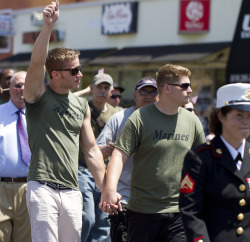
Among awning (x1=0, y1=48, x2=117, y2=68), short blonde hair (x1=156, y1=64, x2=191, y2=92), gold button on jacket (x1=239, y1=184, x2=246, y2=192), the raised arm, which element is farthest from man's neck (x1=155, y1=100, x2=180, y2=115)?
awning (x1=0, y1=48, x2=117, y2=68)

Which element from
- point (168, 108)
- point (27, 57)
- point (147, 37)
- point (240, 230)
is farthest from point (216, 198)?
point (27, 57)

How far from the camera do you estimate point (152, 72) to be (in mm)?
19094

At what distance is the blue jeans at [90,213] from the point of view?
7.17 m

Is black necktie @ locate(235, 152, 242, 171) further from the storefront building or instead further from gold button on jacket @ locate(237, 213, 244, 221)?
the storefront building

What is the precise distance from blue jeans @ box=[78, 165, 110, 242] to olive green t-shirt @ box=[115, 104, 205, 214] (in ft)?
6.90

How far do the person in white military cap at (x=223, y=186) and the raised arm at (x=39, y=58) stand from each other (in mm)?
1671

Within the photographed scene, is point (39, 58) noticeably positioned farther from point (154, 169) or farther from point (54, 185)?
point (154, 169)

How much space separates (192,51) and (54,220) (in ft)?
41.5

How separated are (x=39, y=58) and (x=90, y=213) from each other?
9.39 ft

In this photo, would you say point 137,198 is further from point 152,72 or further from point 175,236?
point 152,72

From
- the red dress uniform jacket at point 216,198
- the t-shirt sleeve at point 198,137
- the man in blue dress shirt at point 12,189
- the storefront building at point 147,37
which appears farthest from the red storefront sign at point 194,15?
the red dress uniform jacket at point 216,198

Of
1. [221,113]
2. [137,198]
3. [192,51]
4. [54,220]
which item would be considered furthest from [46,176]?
[192,51]

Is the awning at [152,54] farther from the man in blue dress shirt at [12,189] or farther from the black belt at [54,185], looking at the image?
the black belt at [54,185]

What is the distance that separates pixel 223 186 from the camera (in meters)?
3.60
